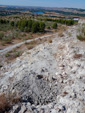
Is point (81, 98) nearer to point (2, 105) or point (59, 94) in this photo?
point (59, 94)

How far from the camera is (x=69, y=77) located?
18.2 ft

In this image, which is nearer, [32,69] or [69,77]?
[69,77]

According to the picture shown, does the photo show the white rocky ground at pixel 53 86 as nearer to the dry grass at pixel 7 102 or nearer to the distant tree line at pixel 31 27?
the dry grass at pixel 7 102

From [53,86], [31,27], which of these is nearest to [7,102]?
[53,86]

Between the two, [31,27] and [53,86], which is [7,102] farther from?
[31,27]

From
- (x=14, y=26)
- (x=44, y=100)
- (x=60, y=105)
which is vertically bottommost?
(x=44, y=100)

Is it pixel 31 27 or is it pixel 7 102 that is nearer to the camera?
pixel 7 102

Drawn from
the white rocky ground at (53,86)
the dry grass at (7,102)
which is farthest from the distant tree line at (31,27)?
the dry grass at (7,102)

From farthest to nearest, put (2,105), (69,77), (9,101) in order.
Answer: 1. (69,77)
2. (9,101)
3. (2,105)

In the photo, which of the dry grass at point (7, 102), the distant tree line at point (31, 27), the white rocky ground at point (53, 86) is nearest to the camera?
the dry grass at point (7, 102)

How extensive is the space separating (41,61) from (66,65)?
1834mm

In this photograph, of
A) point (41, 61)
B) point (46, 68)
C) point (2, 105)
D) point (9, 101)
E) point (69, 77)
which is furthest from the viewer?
point (41, 61)

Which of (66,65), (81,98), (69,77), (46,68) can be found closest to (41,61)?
(46,68)

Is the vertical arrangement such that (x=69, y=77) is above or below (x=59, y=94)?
above
